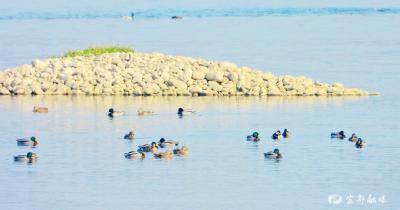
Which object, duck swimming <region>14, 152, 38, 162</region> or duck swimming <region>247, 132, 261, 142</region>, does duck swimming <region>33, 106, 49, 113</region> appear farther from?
duck swimming <region>14, 152, 38, 162</region>

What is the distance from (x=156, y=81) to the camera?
181ft

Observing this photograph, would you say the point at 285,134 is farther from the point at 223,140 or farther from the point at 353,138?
the point at 353,138

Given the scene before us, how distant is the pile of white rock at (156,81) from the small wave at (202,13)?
58.5 metres

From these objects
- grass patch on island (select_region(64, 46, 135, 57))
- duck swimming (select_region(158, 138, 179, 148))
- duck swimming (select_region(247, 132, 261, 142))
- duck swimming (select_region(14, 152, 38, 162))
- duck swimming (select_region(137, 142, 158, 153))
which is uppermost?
grass patch on island (select_region(64, 46, 135, 57))

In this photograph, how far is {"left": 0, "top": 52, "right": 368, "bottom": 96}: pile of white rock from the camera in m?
54.8

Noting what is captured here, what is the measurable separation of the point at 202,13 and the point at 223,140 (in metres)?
77.0

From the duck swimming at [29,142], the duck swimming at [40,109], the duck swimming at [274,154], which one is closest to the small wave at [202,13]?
the duck swimming at [40,109]

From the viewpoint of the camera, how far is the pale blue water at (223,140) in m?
34.7

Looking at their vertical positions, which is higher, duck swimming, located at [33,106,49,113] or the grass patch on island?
the grass patch on island

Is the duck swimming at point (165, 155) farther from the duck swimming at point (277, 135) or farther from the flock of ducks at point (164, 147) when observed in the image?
the duck swimming at point (277, 135)

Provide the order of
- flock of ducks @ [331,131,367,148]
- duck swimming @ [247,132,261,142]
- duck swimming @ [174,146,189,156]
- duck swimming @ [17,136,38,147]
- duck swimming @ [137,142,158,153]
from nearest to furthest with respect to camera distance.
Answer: duck swimming @ [174,146,189,156]
duck swimming @ [137,142,158,153]
flock of ducks @ [331,131,367,148]
duck swimming @ [17,136,38,147]
duck swimming @ [247,132,261,142]

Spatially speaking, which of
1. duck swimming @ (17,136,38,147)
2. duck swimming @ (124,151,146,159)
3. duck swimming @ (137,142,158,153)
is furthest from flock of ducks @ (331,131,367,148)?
duck swimming @ (17,136,38,147)

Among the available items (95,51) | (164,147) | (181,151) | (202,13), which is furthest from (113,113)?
(202,13)

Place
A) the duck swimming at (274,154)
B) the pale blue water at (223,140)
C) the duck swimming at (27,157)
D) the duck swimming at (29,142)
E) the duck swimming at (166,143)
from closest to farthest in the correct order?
1. the pale blue water at (223,140)
2. the duck swimming at (27,157)
3. the duck swimming at (274,154)
4. the duck swimming at (166,143)
5. the duck swimming at (29,142)
